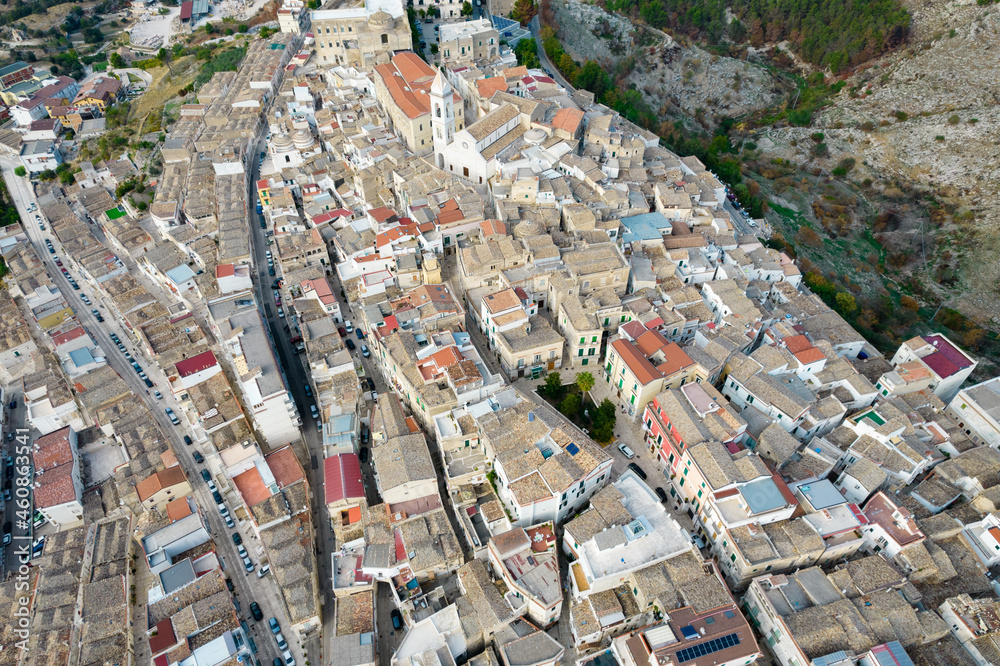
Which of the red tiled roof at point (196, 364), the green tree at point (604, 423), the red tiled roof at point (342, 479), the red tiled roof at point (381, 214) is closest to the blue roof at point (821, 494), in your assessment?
the green tree at point (604, 423)

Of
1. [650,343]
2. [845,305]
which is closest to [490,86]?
[650,343]

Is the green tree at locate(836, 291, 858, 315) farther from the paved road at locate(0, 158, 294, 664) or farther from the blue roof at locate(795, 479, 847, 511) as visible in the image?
the paved road at locate(0, 158, 294, 664)

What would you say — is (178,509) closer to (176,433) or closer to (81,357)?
(176,433)

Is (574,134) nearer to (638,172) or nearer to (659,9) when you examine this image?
(638,172)

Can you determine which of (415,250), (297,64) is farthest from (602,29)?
(415,250)

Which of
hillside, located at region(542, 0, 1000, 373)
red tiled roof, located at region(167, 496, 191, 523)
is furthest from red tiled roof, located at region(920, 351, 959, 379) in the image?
red tiled roof, located at region(167, 496, 191, 523)
